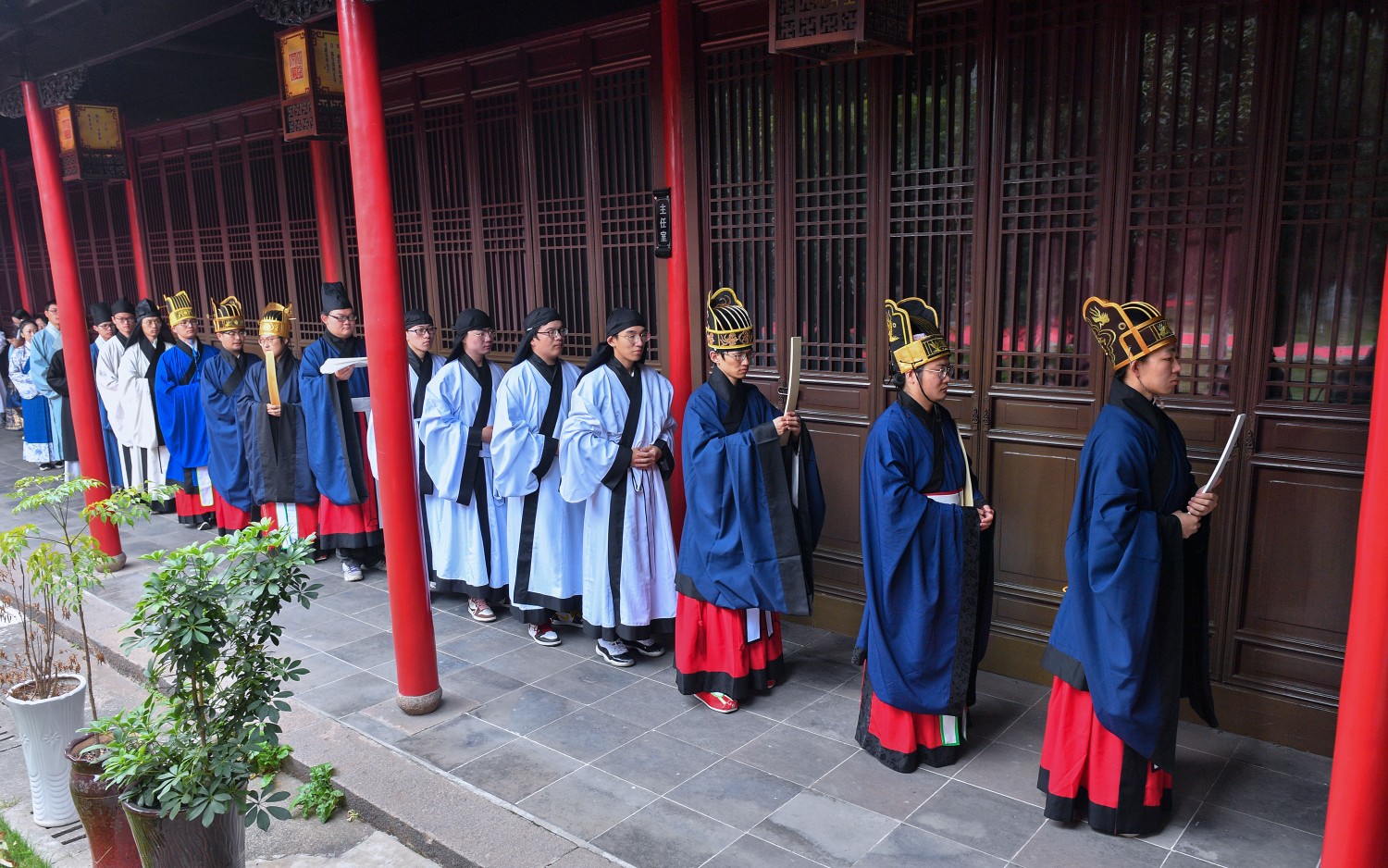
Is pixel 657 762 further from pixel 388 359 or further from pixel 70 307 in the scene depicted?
pixel 70 307

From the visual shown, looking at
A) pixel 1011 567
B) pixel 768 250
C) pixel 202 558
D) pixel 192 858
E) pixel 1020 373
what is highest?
pixel 768 250

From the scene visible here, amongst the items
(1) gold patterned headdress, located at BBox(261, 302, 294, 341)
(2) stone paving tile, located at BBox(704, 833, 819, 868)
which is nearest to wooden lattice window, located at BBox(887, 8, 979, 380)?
(2) stone paving tile, located at BBox(704, 833, 819, 868)

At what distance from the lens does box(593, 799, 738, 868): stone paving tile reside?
3723 millimetres

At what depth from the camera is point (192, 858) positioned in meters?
3.36

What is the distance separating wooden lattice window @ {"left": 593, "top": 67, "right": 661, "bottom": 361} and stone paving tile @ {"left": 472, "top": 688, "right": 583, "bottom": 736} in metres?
2.39

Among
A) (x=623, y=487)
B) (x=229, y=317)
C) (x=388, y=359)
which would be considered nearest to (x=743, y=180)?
(x=623, y=487)

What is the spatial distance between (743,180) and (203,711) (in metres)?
4.12

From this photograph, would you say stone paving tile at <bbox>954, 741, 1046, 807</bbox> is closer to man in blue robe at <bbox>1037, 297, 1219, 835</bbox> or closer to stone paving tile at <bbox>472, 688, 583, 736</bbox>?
man in blue robe at <bbox>1037, 297, 1219, 835</bbox>

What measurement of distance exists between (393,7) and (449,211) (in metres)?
1.59

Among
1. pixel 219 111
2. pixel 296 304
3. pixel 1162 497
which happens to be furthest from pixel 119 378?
pixel 1162 497

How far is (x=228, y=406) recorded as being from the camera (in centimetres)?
810

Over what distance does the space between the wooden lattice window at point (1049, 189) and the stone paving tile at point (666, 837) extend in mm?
2713

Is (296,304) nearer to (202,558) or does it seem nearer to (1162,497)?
(202,558)

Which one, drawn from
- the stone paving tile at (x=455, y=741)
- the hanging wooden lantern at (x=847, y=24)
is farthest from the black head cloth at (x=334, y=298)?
the hanging wooden lantern at (x=847, y=24)
